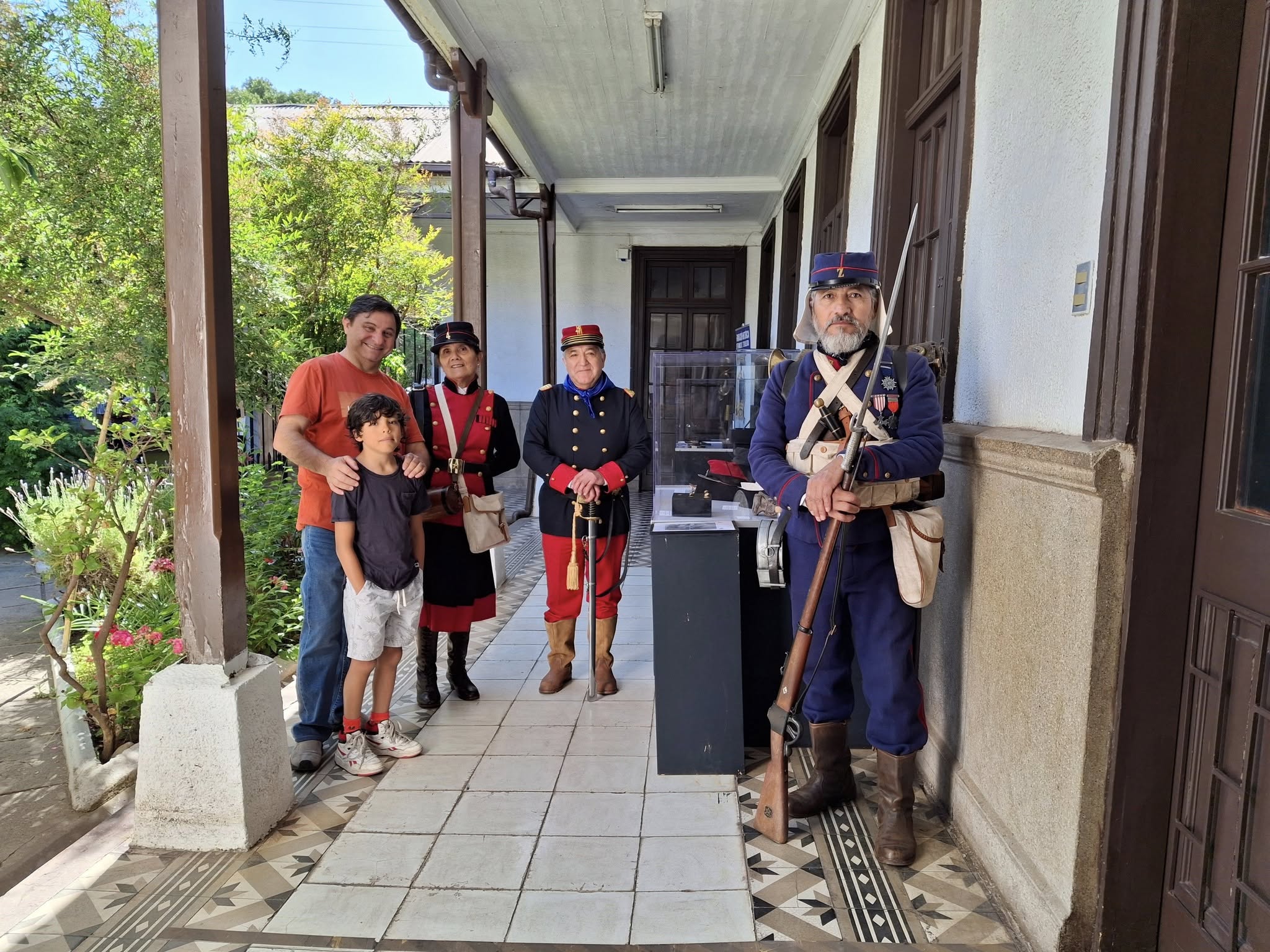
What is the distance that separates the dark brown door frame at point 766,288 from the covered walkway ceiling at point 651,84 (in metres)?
0.71

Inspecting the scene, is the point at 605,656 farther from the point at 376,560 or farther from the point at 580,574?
the point at 376,560

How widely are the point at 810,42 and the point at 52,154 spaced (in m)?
4.64

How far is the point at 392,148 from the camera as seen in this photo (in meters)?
9.29

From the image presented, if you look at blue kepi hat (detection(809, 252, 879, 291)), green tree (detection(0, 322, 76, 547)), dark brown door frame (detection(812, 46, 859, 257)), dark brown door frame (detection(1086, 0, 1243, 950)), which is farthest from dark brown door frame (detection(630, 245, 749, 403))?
dark brown door frame (detection(1086, 0, 1243, 950))

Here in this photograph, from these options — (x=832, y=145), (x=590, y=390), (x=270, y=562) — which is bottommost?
(x=270, y=562)

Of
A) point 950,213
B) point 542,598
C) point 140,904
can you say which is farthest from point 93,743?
point 950,213

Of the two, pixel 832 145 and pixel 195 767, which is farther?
pixel 832 145

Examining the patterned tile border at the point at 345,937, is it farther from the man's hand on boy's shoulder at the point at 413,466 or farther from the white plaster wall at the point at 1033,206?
the white plaster wall at the point at 1033,206

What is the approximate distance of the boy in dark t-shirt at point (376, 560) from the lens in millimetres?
2912

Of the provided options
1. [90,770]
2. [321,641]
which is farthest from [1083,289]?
[90,770]

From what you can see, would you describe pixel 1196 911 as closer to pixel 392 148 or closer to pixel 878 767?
pixel 878 767

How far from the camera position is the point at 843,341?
8.06ft

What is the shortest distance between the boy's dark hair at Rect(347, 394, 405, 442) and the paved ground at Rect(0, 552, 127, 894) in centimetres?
169

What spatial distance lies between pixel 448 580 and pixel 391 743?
736 mm
